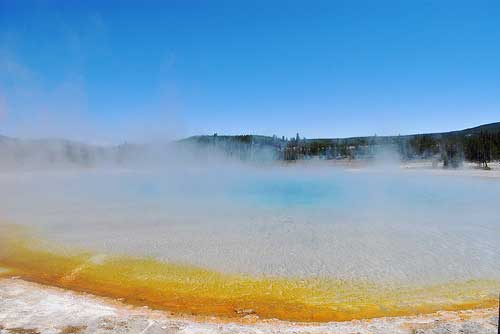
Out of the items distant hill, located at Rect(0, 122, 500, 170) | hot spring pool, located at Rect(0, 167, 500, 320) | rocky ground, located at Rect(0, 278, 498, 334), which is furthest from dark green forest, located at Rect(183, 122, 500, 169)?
rocky ground, located at Rect(0, 278, 498, 334)

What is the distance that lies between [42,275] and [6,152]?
52.7 m

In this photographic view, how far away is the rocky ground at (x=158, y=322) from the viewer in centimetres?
438

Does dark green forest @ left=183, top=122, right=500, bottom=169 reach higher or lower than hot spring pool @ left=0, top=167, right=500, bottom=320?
higher

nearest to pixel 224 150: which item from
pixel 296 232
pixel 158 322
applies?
pixel 296 232

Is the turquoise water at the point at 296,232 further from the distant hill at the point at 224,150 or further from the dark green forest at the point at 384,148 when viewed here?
the distant hill at the point at 224,150

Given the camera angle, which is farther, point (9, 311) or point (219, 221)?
point (219, 221)

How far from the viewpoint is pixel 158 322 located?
4.66 meters

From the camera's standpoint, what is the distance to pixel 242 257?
758cm

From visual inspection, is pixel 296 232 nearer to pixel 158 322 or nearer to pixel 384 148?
pixel 158 322

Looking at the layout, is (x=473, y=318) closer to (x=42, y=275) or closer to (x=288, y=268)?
(x=288, y=268)

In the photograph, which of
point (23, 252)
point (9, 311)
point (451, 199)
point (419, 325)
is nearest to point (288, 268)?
point (419, 325)

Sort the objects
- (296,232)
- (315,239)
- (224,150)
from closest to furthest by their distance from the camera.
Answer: (315,239) < (296,232) < (224,150)

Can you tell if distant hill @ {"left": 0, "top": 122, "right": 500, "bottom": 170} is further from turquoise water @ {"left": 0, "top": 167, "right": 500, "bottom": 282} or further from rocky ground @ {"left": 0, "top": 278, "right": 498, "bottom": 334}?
rocky ground @ {"left": 0, "top": 278, "right": 498, "bottom": 334}

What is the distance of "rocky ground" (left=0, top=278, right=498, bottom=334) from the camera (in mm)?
4383
